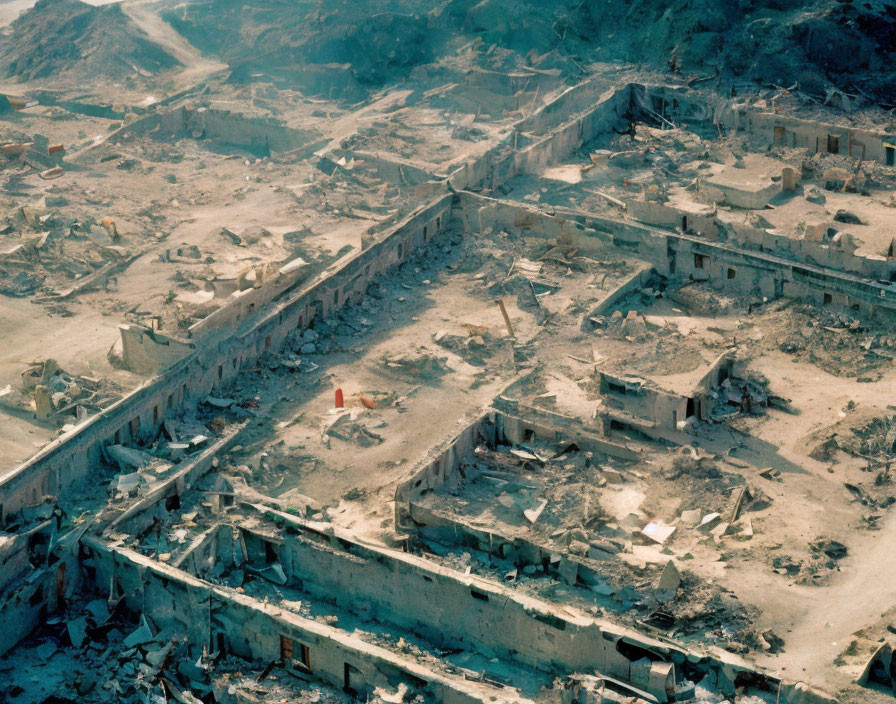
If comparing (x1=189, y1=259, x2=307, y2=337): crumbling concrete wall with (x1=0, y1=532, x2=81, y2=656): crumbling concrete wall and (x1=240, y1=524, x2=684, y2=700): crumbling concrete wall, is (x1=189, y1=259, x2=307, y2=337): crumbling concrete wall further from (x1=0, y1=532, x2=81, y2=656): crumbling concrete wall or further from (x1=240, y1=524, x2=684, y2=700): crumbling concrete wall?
(x1=240, y1=524, x2=684, y2=700): crumbling concrete wall

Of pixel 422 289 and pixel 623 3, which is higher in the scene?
pixel 623 3

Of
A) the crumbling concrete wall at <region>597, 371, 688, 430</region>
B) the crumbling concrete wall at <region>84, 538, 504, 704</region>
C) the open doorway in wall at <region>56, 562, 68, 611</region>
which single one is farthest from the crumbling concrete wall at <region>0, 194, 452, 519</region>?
the crumbling concrete wall at <region>597, 371, 688, 430</region>

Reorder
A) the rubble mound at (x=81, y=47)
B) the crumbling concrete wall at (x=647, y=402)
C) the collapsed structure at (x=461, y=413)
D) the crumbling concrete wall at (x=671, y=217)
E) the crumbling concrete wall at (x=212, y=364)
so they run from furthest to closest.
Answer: the rubble mound at (x=81, y=47) < the crumbling concrete wall at (x=671, y=217) < the crumbling concrete wall at (x=647, y=402) < the crumbling concrete wall at (x=212, y=364) < the collapsed structure at (x=461, y=413)

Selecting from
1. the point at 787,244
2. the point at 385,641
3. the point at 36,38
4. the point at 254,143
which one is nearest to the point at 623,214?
the point at 787,244

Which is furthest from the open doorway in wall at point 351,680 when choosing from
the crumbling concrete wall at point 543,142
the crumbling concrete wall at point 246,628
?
the crumbling concrete wall at point 543,142

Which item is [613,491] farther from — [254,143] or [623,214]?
[254,143]

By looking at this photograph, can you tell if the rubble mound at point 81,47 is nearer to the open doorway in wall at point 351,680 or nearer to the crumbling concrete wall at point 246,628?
the crumbling concrete wall at point 246,628

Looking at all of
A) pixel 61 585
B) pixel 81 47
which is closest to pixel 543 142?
pixel 81 47
